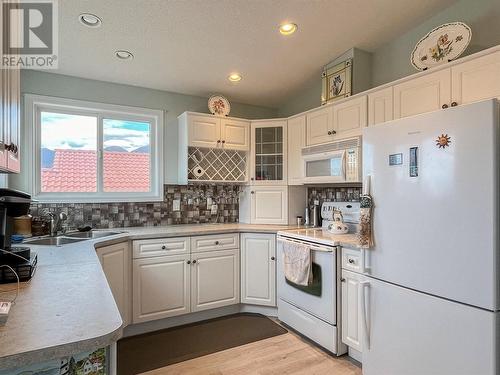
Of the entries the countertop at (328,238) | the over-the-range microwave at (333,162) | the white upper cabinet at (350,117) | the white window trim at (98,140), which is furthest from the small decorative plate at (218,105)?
the countertop at (328,238)

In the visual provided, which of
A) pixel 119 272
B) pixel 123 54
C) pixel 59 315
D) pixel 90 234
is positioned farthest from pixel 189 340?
pixel 123 54

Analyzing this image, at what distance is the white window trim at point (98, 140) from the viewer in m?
2.72

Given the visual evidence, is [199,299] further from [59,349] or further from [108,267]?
[59,349]

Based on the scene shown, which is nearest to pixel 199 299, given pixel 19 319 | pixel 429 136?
pixel 19 319

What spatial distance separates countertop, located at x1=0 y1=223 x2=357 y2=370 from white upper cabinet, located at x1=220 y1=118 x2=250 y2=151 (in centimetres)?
210

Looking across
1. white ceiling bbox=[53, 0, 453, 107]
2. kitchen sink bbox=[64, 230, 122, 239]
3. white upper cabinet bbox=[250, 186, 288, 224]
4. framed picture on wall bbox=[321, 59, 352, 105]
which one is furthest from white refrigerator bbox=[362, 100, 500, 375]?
kitchen sink bbox=[64, 230, 122, 239]

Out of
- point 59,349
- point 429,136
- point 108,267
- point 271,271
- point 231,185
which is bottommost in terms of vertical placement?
point 271,271

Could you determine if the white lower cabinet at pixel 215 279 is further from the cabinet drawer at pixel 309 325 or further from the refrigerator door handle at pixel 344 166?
the refrigerator door handle at pixel 344 166

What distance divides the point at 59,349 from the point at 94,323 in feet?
0.41

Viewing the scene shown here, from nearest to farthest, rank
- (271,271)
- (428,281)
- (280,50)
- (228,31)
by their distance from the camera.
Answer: (428,281)
(228,31)
(280,50)
(271,271)

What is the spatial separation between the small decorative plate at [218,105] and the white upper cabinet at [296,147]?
77cm

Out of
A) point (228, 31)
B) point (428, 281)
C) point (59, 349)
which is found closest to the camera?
point (59, 349)

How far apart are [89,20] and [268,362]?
2.91 meters

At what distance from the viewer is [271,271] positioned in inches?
119
